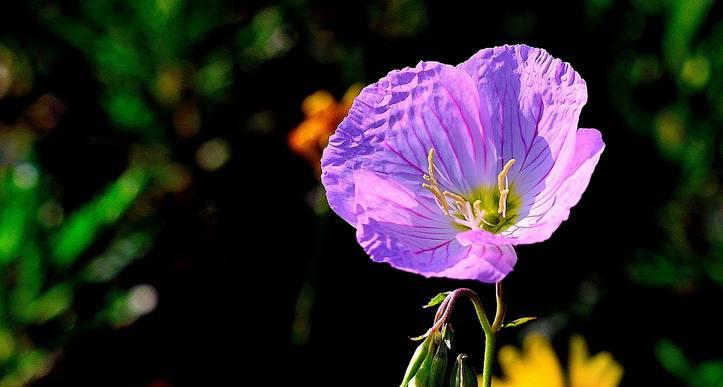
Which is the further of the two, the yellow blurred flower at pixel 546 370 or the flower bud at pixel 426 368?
the yellow blurred flower at pixel 546 370

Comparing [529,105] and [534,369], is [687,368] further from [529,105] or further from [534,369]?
[529,105]

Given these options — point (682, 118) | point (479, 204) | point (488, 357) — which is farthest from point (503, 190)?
point (682, 118)

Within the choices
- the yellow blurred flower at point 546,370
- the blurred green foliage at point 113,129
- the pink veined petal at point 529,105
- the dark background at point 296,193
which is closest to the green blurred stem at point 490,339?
the pink veined petal at point 529,105

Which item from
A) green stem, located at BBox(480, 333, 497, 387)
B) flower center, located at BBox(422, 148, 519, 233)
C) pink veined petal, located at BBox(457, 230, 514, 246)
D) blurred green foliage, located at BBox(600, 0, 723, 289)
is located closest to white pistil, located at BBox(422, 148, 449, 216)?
flower center, located at BBox(422, 148, 519, 233)

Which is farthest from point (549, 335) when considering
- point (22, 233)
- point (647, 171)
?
point (22, 233)

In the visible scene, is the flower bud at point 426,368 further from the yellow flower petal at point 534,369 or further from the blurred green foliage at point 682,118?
the blurred green foliage at point 682,118

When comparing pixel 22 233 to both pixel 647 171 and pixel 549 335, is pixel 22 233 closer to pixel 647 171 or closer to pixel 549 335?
pixel 549 335
